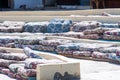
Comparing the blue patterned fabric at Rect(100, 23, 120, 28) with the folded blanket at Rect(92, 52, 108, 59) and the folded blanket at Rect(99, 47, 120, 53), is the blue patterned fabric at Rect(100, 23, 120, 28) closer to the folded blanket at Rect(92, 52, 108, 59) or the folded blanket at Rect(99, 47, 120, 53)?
the folded blanket at Rect(99, 47, 120, 53)

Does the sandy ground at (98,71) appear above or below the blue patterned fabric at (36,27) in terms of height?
below

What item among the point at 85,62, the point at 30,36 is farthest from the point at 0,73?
the point at 30,36

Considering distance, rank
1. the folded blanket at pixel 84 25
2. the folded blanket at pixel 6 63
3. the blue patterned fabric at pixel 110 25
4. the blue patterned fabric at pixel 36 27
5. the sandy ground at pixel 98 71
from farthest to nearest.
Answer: the blue patterned fabric at pixel 36 27 → the folded blanket at pixel 84 25 → the blue patterned fabric at pixel 110 25 → the folded blanket at pixel 6 63 → the sandy ground at pixel 98 71

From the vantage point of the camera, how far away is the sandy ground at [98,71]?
9.48 m

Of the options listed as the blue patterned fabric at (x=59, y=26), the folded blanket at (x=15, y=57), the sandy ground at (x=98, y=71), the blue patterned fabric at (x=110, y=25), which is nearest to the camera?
the sandy ground at (x=98, y=71)

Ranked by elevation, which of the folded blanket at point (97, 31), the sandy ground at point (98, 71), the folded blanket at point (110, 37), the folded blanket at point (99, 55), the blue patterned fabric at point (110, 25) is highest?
the blue patterned fabric at point (110, 25)

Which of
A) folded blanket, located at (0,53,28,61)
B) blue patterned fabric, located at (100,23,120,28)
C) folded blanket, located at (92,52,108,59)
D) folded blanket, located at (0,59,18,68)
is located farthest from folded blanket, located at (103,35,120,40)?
folded blanket, located at (0,59,18,68)

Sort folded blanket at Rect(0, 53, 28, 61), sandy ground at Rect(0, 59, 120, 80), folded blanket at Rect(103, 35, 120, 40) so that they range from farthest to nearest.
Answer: folded blanket at Rect(103, 35, 120, 40) < folded blanket at Rect(0, 53, 28, 61) < sandy ground at Rect(0, 59, 120, 80)

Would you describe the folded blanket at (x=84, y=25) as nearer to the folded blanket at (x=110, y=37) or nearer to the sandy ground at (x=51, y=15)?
the sandy ground at (x=51, y=15)

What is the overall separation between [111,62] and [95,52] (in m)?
0.80

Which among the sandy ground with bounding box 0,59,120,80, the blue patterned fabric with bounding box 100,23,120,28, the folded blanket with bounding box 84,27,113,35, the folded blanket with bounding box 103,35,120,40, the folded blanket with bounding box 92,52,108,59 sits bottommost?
the sandy ground with bounding box 0,59,120,80

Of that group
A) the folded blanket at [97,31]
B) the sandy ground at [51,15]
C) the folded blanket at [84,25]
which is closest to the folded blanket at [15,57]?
the folded blanket at [97,31]

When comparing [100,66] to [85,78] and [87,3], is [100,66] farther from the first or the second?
[87,3]

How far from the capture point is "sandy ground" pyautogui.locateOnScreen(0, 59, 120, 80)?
948cm
